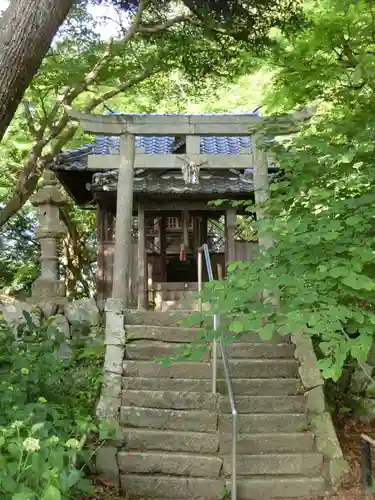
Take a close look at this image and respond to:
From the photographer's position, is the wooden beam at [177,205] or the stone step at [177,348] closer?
the stone step at [177,348]

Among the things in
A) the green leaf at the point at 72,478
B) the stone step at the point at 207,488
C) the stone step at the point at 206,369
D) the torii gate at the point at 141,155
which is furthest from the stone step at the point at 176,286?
the green leaf at the point at 72,478

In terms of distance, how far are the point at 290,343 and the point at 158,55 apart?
20.8 feet

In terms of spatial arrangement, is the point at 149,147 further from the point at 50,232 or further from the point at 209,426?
the point at 209,426

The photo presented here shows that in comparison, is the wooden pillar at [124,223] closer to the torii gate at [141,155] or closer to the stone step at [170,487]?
the torii gate at [141,155]

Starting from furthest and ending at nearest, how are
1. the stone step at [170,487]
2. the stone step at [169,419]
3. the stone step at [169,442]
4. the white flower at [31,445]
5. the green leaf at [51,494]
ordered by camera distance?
the stone step at [169,419] < the stone step at [169,442] < the stone step at [170,487] < the white flower at [31,445] < the green leaf at [51,494]

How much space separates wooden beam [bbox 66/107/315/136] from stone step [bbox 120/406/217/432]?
3740 millimetres

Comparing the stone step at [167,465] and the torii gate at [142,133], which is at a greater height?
the torii gate at [142,133]

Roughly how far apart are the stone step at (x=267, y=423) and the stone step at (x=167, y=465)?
0.44m

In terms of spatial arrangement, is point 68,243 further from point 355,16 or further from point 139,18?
point 355,16

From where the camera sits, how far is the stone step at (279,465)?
4.77m

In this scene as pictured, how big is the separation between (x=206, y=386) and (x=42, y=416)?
2.29 metres

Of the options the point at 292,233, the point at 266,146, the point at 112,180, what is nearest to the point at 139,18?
the point at 112,180

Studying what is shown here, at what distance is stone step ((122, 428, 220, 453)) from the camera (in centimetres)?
489

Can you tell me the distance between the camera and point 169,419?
5.13 m
